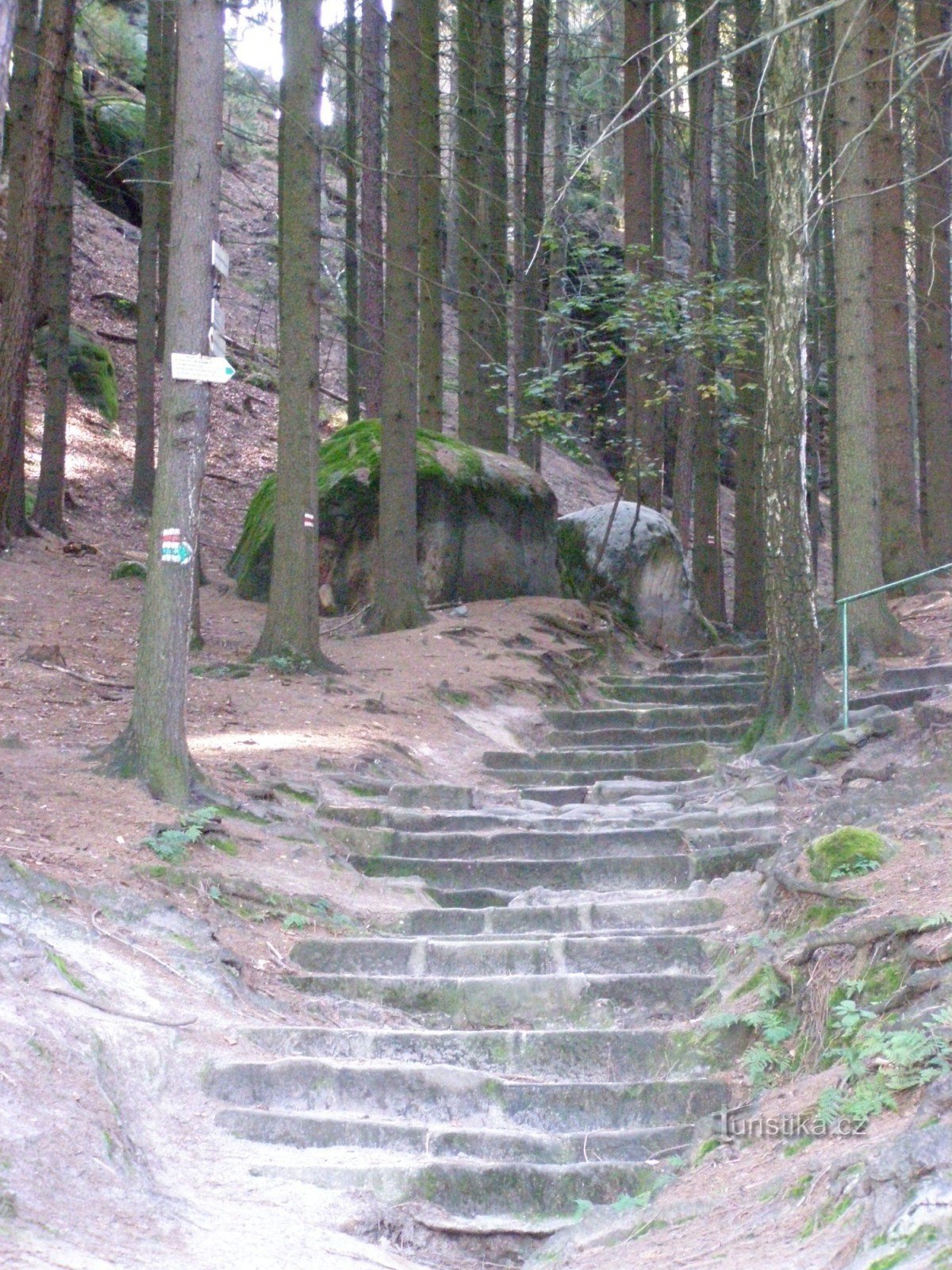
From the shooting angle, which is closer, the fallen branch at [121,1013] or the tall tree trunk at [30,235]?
the fallen branch at [121,1013]

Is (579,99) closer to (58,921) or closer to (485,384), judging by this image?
(485,384)

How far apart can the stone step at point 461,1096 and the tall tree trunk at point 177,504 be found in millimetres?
2941

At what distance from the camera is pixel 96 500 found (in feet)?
66.4

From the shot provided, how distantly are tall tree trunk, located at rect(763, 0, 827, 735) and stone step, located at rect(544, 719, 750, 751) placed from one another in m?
2.16

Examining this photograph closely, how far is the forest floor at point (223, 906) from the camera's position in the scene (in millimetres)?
4379

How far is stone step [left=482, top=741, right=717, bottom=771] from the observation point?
11359 mm

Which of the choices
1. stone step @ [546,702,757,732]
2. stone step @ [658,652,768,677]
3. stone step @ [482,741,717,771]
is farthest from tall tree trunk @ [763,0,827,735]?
stone step @ [658,652,768,677]

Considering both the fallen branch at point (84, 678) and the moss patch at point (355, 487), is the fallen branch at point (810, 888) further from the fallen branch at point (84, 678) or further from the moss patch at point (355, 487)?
the moss patch at point (355, 487)

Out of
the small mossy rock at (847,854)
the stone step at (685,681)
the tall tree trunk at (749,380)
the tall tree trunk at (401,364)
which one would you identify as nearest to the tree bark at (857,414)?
the stone step at (685,681)

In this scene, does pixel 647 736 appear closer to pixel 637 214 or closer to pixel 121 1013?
pixel 121 1013

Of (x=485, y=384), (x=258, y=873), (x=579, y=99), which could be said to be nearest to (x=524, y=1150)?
(x=258, y=873)

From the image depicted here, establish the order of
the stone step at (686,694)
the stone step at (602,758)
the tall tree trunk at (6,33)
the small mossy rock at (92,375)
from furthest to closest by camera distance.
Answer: the small mossy rock at (92,375) < the stone step at (686,694) < the stone step at (602,758) < the tall tree trunk at (6,33)

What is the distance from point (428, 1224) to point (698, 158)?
18.3 m

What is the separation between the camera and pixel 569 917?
769cm
